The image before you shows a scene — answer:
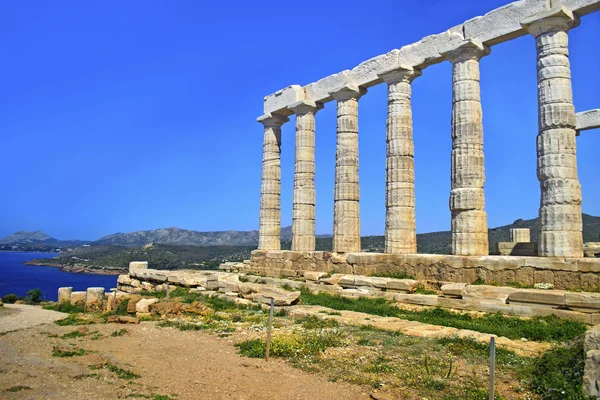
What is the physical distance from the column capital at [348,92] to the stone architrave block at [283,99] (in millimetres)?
2390

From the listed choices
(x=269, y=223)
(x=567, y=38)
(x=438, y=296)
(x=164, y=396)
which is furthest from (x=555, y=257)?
(x=269, y=223)

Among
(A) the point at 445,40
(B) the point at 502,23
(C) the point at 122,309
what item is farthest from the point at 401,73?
(C) the point at 122,309

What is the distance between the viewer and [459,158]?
686 inches

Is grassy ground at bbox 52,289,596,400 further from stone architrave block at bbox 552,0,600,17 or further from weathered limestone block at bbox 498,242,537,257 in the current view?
stone architrave block at bbox 552,0,600,17

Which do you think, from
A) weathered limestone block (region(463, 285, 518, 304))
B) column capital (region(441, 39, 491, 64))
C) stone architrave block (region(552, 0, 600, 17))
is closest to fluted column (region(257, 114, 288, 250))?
column capital (region(441, 39, 491, 64))

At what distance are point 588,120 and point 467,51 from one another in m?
10.9

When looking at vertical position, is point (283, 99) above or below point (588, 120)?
above

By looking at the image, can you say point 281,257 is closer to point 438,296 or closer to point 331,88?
point 331,88

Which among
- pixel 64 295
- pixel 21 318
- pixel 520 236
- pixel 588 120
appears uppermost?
pixel 588 120

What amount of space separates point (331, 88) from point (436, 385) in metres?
17.8

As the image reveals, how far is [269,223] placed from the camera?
2591cm

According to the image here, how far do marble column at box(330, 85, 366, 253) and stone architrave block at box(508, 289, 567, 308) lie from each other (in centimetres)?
879

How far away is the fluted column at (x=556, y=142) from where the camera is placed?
14797mm

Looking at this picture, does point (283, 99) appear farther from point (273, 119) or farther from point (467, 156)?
point (467, 156)
